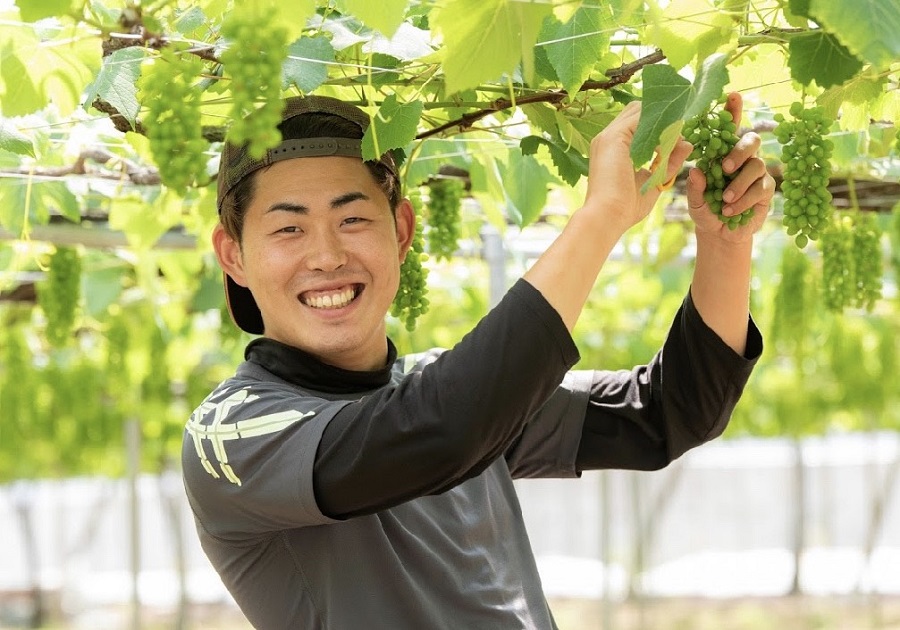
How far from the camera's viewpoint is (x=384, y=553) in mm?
1901

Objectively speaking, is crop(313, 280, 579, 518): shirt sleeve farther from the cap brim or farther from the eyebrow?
the cap brim

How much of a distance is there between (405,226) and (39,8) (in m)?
1.08

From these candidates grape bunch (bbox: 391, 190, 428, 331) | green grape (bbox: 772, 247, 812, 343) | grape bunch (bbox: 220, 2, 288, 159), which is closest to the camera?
grape bunch (bbox: 220, 2, 288, 159)

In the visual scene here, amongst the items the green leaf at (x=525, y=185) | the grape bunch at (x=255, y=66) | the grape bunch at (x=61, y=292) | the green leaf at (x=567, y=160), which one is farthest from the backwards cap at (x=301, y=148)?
the grape bunch at (x=61, y=292)

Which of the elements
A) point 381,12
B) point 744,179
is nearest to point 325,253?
point 381,12

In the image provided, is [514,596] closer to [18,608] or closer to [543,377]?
[543,377]

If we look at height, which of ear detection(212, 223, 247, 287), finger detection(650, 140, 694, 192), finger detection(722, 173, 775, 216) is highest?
finger detection(650, 140, 694, 192)

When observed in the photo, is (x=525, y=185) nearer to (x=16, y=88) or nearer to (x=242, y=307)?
(x=242, y=307)

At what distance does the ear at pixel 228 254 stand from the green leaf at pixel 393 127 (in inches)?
14.3

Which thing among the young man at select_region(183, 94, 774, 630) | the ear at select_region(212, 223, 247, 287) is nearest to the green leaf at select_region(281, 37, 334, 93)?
the young man at select_region(183, 94, 774, 630)

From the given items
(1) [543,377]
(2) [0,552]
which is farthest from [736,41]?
(2) [0,552]

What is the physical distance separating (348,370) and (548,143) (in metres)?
0.49

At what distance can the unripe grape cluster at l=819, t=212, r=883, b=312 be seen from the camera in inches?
127

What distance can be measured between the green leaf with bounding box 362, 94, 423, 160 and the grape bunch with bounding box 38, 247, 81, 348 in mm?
2402
